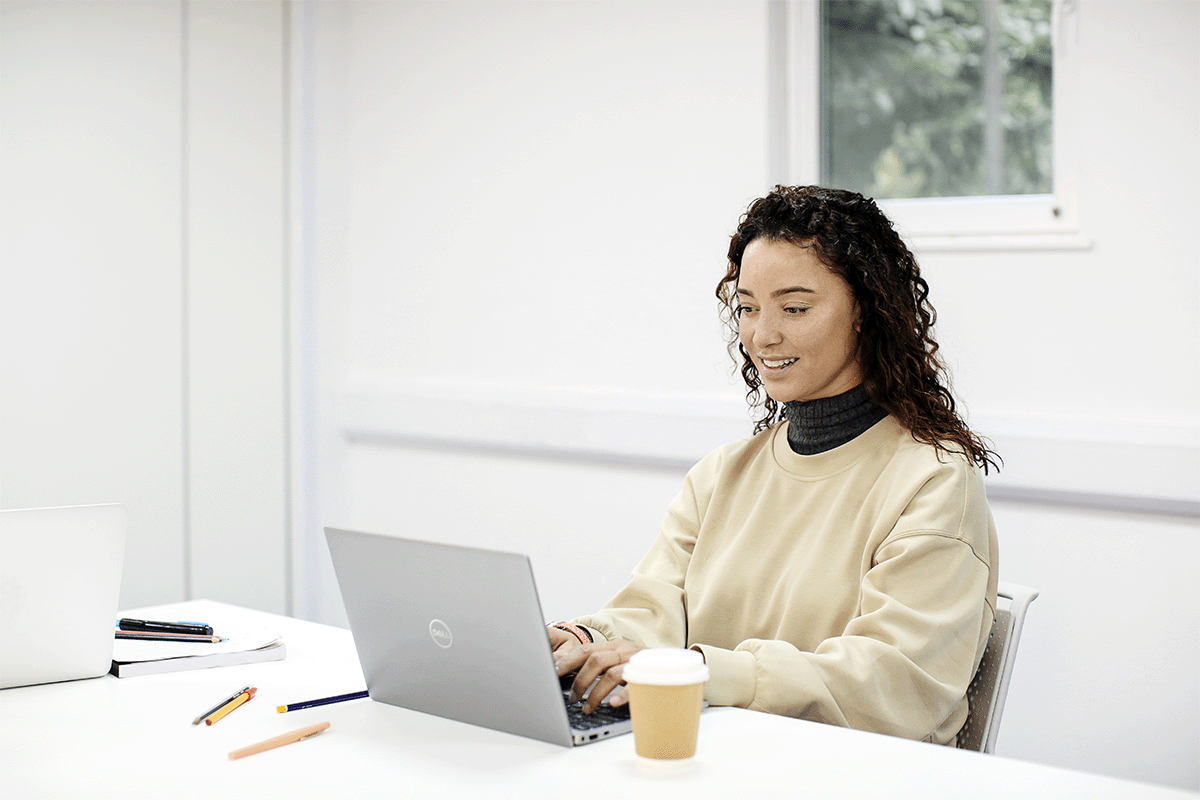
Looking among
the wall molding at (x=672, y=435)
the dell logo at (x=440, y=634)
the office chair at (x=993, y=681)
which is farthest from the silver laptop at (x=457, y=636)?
the wall molding at (x=672, y=435)

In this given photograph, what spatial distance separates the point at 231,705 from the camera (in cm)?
133

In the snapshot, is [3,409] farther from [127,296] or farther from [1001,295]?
[1001,295]

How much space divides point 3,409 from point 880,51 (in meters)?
2.34

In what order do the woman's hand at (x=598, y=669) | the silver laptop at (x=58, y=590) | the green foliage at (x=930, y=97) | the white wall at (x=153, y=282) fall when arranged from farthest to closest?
the white wall at (x=153, y=282), the green foliage at (x=930, y=97), the silver laptop at (x=58, y=590), the woman's hand at (x=598, y=669)

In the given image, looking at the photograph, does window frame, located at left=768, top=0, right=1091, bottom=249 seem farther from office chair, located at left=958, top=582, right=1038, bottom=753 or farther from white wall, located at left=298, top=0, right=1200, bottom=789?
office chair, located at left=958, top=582, right=1038, bottom=753

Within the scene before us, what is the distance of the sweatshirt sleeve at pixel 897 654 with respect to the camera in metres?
1.32

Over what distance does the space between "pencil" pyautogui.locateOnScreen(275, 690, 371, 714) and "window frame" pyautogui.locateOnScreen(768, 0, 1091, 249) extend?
166 cm

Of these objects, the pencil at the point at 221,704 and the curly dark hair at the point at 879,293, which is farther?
the curly dark hair at the point at 879,293

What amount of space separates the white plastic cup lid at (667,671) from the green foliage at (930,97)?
180 centimetres

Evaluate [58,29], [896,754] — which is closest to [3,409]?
[58,29]

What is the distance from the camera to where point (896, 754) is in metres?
1.13

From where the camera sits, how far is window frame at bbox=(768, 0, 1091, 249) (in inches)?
93.0

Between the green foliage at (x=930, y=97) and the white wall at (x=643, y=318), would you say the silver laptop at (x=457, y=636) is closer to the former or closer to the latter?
the white wall at (x=643, y=318)

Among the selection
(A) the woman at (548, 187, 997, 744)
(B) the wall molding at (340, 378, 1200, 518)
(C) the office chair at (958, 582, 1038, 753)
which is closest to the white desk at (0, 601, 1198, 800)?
(A) the woman at (548, 187, 997, 744)
